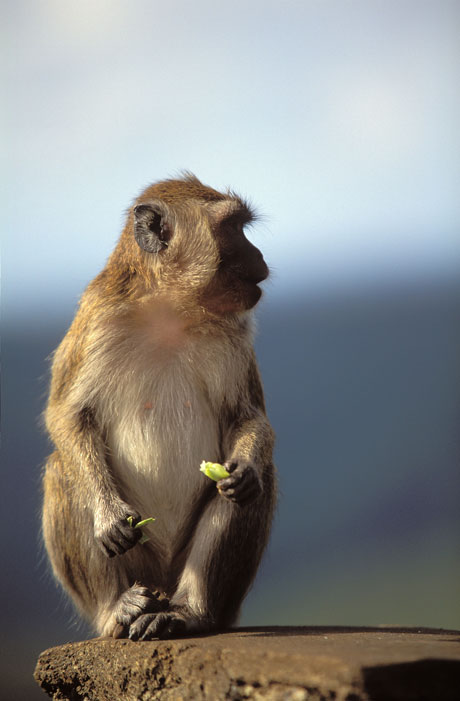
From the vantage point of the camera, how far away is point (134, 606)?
4.79 m

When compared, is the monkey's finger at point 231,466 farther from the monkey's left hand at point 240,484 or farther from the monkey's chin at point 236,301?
the monkey's chin at point 236,301

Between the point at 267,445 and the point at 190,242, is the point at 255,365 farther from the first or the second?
the point at 190,242

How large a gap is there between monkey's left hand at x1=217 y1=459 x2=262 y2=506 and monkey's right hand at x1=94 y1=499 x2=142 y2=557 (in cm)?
59

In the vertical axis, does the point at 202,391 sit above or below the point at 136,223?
below

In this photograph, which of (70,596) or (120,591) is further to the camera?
(70,596)

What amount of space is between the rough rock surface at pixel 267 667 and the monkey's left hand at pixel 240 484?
0.80 metres

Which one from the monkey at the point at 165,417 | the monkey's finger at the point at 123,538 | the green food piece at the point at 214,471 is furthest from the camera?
the monkey at the point at 165,417

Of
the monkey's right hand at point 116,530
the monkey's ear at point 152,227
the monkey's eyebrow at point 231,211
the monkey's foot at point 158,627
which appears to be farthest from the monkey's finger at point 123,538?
the monkey's eyebrow at point 231,211

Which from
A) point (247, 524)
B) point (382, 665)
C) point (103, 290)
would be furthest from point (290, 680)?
point (103, 290)

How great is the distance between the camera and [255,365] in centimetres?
563

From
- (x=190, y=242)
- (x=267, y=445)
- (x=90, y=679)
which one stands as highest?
(x=190, y=242)

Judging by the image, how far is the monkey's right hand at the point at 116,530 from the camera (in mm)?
4719

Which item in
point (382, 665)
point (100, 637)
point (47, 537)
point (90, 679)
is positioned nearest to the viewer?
point (382, 665)

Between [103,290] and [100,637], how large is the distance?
2.27 metres
